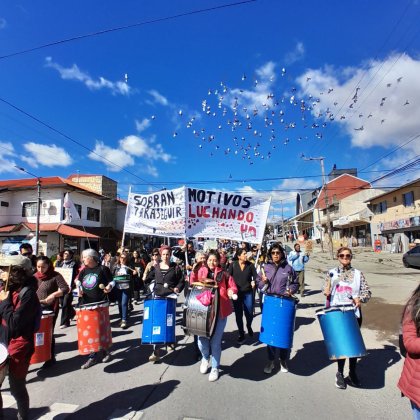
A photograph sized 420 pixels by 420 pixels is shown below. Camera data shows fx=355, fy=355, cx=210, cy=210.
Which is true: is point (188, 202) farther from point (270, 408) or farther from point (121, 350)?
point (270, 408)

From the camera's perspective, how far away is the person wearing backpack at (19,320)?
339cm

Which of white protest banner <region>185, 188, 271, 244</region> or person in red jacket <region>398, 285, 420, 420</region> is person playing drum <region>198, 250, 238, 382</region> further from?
person in red jacket <region>398, 285, 420, 420</region>

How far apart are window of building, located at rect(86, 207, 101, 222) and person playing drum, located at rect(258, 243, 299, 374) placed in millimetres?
30604

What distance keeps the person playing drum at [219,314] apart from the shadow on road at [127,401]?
0.53 metres

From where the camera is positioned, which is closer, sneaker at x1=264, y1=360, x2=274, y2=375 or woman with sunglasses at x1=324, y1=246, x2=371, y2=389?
woman with sunglasses at x1=324, y1=246, x2=371, y2=389

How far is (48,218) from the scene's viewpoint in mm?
29656

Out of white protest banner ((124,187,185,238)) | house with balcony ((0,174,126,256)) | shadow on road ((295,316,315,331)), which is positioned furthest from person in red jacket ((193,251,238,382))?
house with balcony ((0,174,126,256))

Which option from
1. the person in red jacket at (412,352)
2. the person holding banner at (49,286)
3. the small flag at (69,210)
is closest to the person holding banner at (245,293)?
the person holding banner at (49,286)

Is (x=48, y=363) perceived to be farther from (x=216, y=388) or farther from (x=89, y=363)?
(x=216, y=388)

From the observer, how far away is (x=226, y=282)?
5223mm

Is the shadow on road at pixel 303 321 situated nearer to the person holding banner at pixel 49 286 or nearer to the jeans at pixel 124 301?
the jeans at pixel 124 301

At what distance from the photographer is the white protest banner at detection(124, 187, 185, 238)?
26.0 ft

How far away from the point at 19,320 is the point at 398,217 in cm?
3652

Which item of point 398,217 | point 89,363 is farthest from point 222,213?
point 398,217
